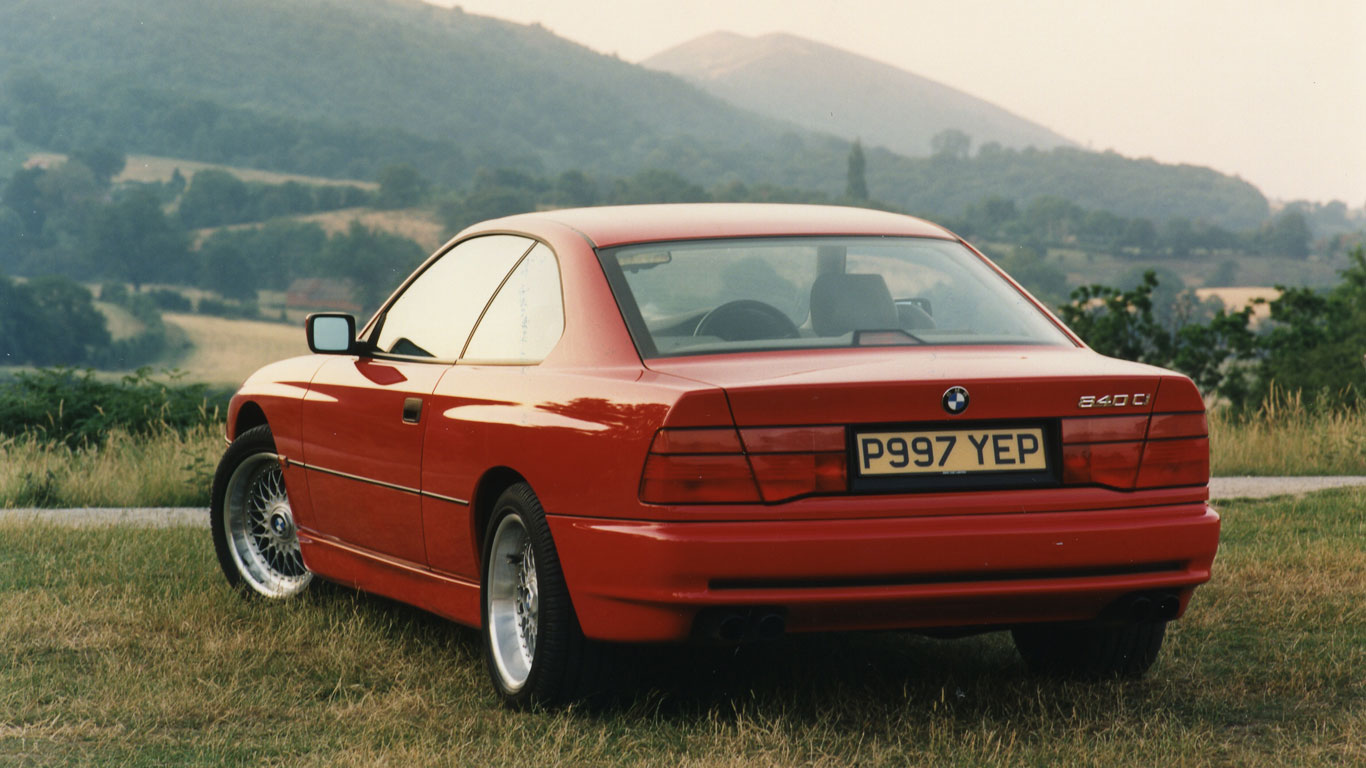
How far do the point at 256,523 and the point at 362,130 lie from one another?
15439 cm

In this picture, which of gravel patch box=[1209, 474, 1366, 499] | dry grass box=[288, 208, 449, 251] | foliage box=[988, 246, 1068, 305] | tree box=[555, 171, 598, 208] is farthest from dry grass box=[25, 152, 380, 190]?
gravel patch box=[1209, 474, 1366, 499]

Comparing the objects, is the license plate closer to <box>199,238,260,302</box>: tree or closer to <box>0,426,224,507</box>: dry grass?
<box>0,426,224,507</box>: dry grass

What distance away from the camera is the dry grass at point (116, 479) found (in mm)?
11734

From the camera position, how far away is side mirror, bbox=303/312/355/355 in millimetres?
5766

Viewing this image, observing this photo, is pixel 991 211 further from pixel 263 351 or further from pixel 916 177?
pixel 263 351

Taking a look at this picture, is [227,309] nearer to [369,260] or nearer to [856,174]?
[369,260]

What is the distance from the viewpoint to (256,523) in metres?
6.77

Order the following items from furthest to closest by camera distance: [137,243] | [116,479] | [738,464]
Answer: [137,243], [116,479], [738,464]

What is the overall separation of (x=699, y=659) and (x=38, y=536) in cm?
474

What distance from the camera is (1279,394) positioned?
2273 centimetres

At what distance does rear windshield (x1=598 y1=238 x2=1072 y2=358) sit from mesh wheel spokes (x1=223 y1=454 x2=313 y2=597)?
252 centimetres

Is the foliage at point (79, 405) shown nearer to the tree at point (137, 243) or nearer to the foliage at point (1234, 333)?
the foliage at point (1234, 333)

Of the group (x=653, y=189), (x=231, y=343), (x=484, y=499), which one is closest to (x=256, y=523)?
(x=484, y=499)

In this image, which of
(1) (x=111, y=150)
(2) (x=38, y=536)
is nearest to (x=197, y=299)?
(1) (x=111, y=150)
